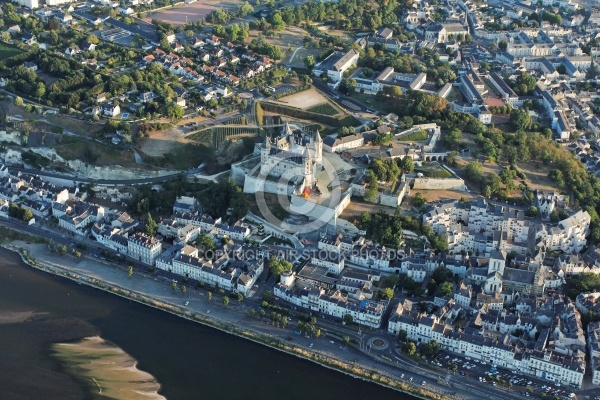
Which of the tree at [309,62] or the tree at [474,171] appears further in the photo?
the tree at [309,62]

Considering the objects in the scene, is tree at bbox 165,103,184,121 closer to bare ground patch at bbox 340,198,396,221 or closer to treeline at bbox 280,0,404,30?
bare ground patch at bbox 340,198,396,221

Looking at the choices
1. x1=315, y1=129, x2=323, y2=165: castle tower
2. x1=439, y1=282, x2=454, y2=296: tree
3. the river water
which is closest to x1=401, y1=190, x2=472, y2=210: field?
x1=315, y1=129, x2=323, y2=165: castle tower

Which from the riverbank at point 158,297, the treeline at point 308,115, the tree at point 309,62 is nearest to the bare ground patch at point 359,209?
the riverbank at point 158,297

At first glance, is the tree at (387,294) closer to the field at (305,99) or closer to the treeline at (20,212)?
the field at (305,99)

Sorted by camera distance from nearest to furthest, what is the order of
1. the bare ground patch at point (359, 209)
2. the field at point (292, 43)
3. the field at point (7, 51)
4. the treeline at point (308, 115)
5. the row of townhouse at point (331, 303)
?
the row of townhouse at point (331, 303)
the bare ground patch at point (359, 209)
the treeline at point (308, 115)
the field at point (7, 51)
the field at point (292, 43)

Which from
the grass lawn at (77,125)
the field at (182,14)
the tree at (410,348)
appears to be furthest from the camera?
the field at (182,14)

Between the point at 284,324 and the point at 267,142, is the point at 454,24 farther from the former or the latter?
the point at 284,324

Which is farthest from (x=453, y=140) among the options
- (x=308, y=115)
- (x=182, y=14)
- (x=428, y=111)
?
(x=182, y=14)
